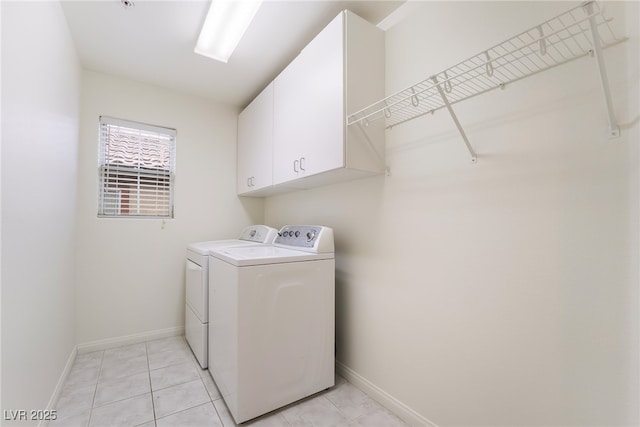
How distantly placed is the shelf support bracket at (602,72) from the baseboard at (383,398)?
149cm

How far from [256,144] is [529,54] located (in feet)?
6.81

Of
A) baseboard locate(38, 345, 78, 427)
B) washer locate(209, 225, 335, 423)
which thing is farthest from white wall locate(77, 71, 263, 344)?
washer locate(209, 225, 335, 423)

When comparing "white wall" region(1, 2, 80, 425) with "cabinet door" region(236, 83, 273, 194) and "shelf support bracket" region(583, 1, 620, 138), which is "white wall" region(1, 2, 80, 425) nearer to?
"cabinet door" region(236, 83, 273, 194)

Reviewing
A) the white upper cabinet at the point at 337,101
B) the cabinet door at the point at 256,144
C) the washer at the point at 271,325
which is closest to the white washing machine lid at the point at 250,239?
the cabinet door at the point at 256,144

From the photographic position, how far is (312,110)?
179cm

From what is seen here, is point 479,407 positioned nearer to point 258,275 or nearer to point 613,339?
point 613,339

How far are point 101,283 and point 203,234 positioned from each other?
922 mm

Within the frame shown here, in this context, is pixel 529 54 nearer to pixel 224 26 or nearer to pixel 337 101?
pixel 337 101

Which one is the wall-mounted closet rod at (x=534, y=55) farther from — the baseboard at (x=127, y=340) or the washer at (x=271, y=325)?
the baseboard at (x=127, y=340)

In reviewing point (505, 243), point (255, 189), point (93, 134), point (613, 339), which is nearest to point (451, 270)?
point (505, 243)

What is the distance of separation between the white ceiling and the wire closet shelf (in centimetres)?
73

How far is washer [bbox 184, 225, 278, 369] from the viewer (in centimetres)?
202

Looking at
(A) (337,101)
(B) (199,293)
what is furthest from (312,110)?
(B) (199,293)

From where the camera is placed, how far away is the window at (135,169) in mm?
2461
